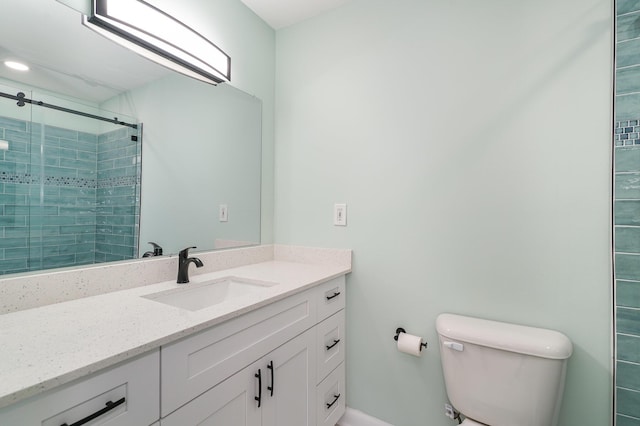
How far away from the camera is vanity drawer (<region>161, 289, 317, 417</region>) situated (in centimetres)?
78

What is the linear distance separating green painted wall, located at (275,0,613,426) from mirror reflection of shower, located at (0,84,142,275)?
0.92 meters

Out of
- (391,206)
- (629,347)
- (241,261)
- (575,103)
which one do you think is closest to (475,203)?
(391,206)

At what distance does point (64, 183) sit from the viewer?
1.01 meters

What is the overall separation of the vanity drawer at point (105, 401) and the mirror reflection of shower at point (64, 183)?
58cm

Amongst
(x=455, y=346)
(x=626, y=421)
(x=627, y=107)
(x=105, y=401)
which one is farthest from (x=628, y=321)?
(x=105, y=401)

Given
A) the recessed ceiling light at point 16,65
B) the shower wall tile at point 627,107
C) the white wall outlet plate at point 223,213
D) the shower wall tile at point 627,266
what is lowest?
the shower wall tile at point 627,266

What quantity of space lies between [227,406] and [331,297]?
2.29 feet

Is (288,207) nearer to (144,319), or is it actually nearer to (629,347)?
(144,319)

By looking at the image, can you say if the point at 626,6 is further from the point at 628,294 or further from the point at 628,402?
the point at 628,402

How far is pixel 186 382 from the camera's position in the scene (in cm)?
81

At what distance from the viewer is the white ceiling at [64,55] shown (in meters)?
0.92

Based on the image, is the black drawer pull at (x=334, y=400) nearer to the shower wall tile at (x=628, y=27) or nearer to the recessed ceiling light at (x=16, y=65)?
the recessed ceiling light at (x=16, y=65)

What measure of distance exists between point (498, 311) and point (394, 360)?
1.89 feet

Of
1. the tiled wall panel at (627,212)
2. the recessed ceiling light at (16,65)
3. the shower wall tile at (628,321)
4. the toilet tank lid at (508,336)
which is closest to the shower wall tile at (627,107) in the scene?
the tiled wall panel at (627,212)
